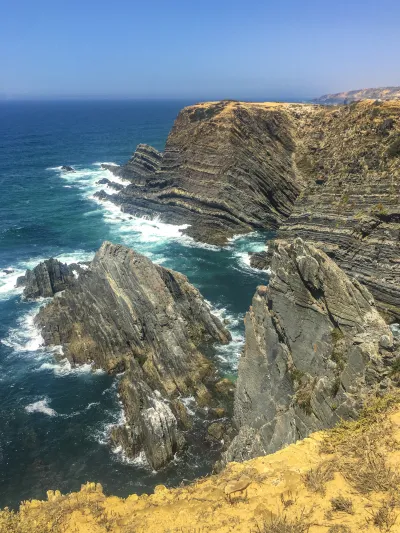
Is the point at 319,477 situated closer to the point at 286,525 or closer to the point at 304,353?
the point at 286,525

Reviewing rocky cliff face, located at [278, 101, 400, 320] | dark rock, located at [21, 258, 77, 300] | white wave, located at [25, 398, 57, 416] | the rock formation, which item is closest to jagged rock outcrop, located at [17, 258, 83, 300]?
dark rock, located at [21, 258, 77, 300]

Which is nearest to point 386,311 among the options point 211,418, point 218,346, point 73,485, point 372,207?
point 372,207

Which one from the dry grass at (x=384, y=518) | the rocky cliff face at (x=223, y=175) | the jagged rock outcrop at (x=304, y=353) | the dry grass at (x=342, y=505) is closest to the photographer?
the dry grass at (x=384, y=518)

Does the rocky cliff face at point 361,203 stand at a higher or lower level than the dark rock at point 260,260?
higher

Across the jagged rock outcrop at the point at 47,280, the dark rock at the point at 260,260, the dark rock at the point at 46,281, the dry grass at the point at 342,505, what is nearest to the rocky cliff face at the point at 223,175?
the dark rock at the point at 260,260

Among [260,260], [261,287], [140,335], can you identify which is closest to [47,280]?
[140,335]

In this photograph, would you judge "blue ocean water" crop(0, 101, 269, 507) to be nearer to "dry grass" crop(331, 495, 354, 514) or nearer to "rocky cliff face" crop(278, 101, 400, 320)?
"rocky cliff face" crop(278, 101, 400, 320)

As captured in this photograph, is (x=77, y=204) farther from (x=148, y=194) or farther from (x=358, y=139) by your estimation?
(x=358, y=139)

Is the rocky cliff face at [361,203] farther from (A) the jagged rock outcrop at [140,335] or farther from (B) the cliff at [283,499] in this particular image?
(B) the cliff at [283,499]

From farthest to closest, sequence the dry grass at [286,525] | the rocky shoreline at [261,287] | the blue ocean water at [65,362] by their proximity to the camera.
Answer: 1. the blue ocean water at [65,362]
2. the rocky shoreline at [261,287]
3. the dry grass at [286,525]
